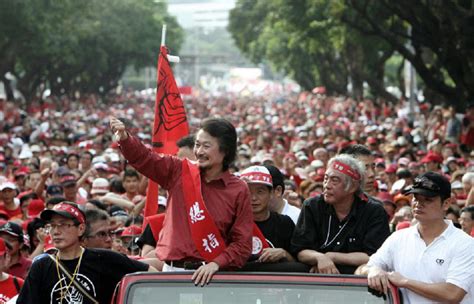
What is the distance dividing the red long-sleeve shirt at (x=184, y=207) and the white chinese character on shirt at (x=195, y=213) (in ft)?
0.18

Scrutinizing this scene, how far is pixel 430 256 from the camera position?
6047 millimetres

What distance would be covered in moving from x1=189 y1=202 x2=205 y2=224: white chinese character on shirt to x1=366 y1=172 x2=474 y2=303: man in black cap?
90 cm

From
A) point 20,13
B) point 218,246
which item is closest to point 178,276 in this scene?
point 218,246

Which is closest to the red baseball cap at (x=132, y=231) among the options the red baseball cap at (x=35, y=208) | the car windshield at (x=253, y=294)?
the red baseball cap at (x=35, y=208)

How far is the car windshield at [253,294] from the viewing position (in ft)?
18.8

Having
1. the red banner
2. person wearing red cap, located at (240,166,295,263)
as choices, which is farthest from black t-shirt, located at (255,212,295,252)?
the red banner

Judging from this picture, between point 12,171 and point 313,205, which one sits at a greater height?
point 313,205

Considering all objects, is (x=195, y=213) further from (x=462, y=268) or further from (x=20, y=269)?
(x=20, y=269)

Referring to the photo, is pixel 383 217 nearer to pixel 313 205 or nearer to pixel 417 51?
pixel 313 205

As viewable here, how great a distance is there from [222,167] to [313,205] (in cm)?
76

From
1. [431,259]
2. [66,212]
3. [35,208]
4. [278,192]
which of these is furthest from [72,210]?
[35,208]

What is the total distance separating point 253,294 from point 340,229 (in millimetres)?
1371

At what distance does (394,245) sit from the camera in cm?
618

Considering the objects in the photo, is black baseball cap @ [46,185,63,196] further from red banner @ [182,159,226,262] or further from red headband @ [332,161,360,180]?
red banner @ [182,159,226,262]
